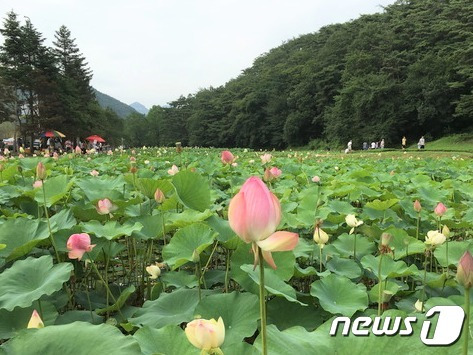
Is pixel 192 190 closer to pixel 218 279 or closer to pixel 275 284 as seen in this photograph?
pixel 218 279

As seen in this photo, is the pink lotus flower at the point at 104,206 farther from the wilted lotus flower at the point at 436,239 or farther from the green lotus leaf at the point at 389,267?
the wilted lotus flower at the point at 436,239

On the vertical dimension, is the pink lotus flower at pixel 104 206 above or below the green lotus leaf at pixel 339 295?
above

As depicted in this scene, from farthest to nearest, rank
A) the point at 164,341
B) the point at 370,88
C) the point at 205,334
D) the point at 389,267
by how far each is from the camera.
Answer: the point at 370,88 → the point at 389,267 → the point at 164,341 → the point at 205,334

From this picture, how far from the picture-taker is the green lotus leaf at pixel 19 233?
48.7 inches

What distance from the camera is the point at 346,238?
1.50 m

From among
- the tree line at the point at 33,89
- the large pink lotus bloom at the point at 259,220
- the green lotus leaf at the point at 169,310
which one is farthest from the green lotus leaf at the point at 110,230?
the tree line at the point at 33,89

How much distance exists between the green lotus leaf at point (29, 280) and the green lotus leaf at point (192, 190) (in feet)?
1.74

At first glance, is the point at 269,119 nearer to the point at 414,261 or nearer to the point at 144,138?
the point at 144,138

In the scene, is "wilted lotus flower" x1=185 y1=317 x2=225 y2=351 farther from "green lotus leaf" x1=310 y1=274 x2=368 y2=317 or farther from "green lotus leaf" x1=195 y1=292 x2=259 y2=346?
"green lotus leaf" x1=310 y1=274 x2=368 y2=317

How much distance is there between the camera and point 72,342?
53cm

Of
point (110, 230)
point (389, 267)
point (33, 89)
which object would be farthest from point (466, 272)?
point (33, 89)

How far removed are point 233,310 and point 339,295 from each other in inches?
12.3

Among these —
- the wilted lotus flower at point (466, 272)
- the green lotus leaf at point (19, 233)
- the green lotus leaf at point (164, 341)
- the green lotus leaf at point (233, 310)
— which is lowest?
the green lotus leaf at point (233, 310)

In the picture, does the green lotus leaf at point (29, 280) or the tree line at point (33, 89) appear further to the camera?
the tree line at point (33, 89)
